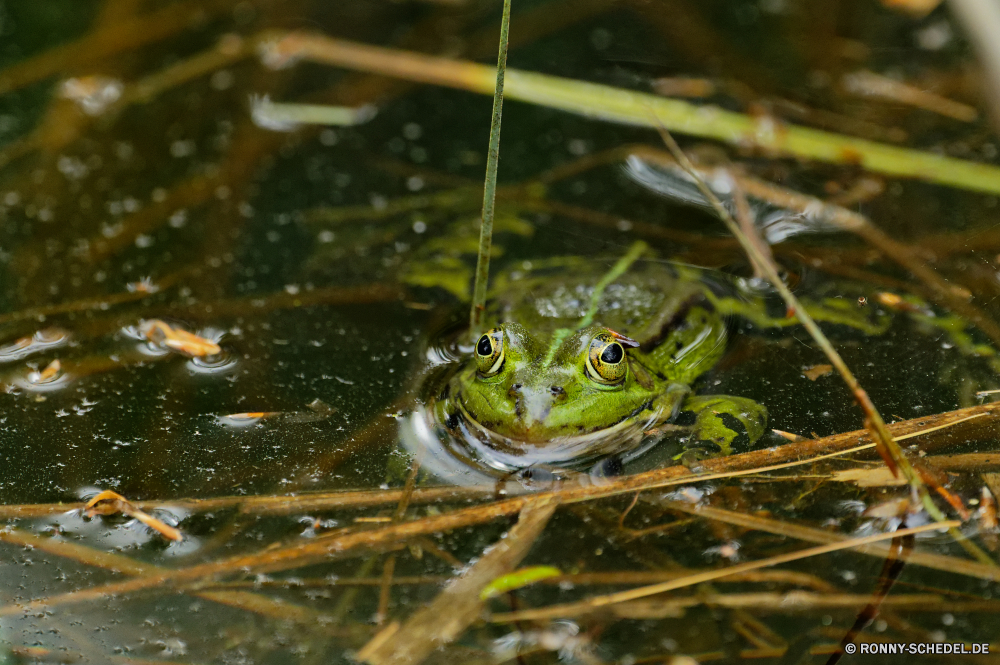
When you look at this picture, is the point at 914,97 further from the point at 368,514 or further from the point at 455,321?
the point at 368,514

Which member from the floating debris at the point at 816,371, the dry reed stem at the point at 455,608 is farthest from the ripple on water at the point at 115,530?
the floating debris at the point at 816,371

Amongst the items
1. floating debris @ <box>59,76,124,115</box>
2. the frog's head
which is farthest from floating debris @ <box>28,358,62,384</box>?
floating debris @ <box>59,76,124,115</box>

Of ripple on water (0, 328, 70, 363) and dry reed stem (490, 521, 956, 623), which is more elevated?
ripple on water (0, 328, 70, 363)

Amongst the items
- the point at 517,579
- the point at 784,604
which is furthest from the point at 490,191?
the point at 784,604

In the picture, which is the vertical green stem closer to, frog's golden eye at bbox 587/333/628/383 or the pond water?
the pond water

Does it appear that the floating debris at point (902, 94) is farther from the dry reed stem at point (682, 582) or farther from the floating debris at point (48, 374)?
the floating debris at point (48, 374)

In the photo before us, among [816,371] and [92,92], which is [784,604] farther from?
[92,92]

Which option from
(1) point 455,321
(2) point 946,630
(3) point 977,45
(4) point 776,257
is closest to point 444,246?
(1) point 455,321
